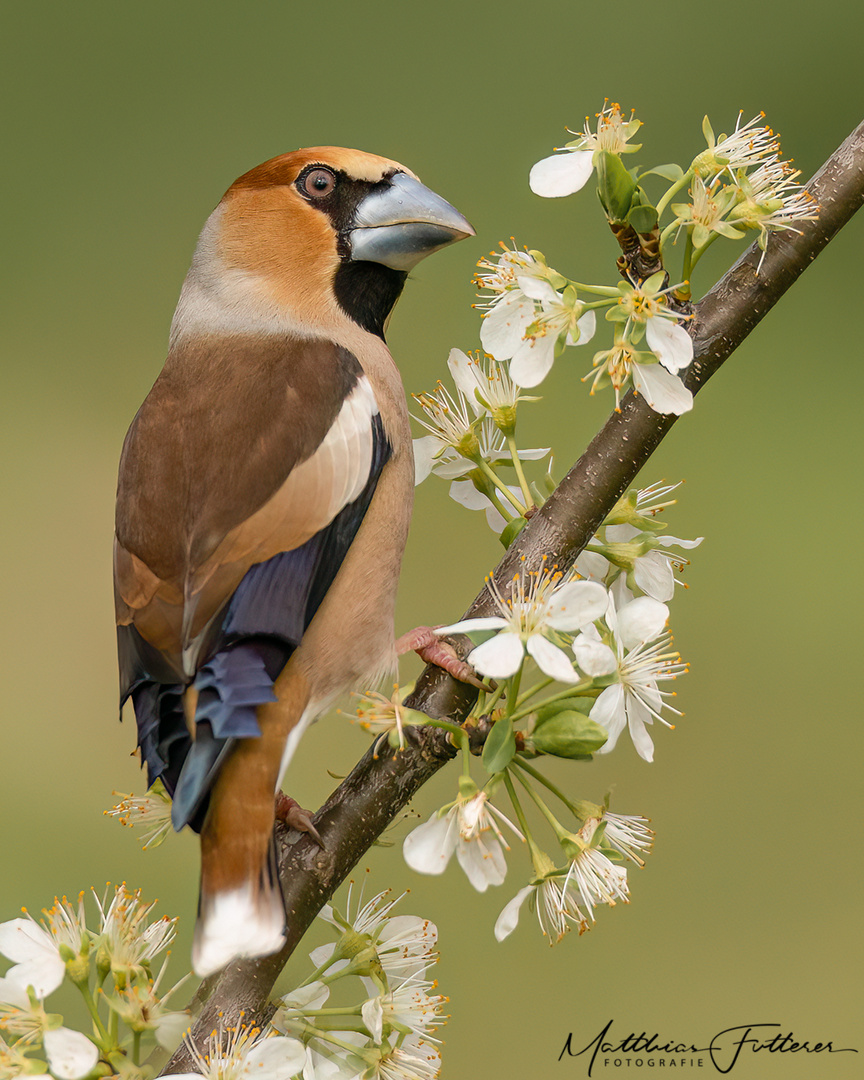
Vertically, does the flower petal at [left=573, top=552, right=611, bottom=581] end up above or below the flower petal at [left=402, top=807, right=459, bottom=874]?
above

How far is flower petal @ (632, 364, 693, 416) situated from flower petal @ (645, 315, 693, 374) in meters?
0.01

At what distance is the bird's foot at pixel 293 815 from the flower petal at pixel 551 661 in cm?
25

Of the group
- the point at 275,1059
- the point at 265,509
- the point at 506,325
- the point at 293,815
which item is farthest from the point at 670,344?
the point at 275,1059

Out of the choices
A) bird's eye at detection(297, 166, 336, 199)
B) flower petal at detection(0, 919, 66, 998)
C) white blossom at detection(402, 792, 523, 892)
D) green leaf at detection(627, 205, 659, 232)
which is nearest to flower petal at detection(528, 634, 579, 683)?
white blossom at detection(402, 792, 523, 892)

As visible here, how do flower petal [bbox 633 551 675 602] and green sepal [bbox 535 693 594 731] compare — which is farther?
flower petal [bbox 633 551 675 602]

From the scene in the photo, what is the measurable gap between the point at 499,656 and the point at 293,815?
25 cm

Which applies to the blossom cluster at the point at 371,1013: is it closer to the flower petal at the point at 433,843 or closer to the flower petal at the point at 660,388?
the flower petal at the point at 433,843

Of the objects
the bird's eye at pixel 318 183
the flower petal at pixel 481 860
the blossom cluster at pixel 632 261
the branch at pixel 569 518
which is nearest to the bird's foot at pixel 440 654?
the branch at pixel 569 518

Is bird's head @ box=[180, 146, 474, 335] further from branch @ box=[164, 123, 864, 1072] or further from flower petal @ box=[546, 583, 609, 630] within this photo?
flower petal @ box=[546, 583, 609, 630]

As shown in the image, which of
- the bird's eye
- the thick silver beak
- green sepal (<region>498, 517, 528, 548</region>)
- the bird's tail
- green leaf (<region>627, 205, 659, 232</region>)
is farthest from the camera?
the bird's eye

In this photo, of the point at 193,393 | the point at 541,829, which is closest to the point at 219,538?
the point at 193,393

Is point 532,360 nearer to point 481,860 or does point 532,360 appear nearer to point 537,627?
point 537,627

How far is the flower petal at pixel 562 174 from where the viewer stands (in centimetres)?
Result: 85

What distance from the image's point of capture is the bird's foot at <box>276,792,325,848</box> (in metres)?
0.88
